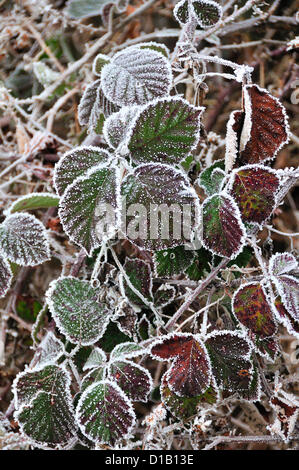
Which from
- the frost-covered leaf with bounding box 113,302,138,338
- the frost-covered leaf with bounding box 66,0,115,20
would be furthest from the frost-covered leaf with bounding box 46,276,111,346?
the frost-covered leaf with bounding box 66,0,115,20

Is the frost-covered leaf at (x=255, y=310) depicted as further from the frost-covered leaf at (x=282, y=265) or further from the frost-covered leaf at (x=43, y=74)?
the frost-covered leaf at (x=43, y=74)

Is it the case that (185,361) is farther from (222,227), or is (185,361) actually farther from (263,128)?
(263,128)

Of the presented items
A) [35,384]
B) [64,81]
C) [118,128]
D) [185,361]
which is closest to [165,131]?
[118,128]

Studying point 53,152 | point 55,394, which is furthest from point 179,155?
point 53,152

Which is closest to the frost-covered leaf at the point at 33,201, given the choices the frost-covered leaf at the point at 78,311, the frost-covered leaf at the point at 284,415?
the frost-covered leaf at the point at 78,311

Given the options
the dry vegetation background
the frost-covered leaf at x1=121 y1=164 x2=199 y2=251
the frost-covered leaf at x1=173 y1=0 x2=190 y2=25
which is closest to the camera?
the frost-covered leaf at x1=121 y1=164 x2=199 y2=251

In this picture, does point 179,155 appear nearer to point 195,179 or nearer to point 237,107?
point 195,179

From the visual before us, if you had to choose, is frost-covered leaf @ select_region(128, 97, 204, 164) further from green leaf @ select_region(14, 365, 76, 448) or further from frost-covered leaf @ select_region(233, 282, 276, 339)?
green leaf @ select_region(14, 365, 76, 448)
